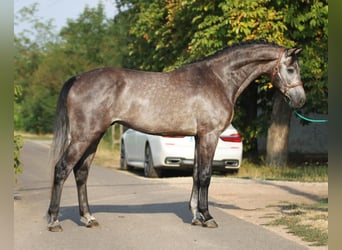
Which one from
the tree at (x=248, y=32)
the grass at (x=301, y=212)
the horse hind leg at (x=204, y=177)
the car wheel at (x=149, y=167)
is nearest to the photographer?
the grass at (x=301, y=212)

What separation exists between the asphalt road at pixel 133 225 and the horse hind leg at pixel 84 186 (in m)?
0.12

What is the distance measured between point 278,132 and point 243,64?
12.0 m

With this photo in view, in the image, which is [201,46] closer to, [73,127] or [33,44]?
[73,127]

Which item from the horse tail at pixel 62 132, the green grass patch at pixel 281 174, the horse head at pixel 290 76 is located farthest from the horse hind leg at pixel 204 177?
the green grass patch at pixel 281 174

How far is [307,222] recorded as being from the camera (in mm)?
9477

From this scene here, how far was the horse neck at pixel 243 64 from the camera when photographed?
9.78m

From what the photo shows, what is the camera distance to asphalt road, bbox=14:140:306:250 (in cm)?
796

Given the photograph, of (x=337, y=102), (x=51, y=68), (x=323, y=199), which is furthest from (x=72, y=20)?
(x=337, y=102)

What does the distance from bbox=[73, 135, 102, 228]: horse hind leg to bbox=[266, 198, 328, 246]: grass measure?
2.34 metres

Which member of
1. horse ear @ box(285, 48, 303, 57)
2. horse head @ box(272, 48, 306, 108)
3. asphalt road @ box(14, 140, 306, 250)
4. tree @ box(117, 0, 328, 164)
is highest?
tree @ box(117, 0, 328, 164)

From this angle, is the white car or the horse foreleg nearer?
the horse foreleg

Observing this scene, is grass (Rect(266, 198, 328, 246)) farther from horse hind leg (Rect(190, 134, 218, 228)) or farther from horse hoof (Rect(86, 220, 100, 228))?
horse hoof (Rect(86, 220, 100, 228))

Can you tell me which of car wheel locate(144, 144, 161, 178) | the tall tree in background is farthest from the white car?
the tall tree in background

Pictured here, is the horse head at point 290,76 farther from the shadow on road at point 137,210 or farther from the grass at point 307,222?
the shadow on road at point 137,210
